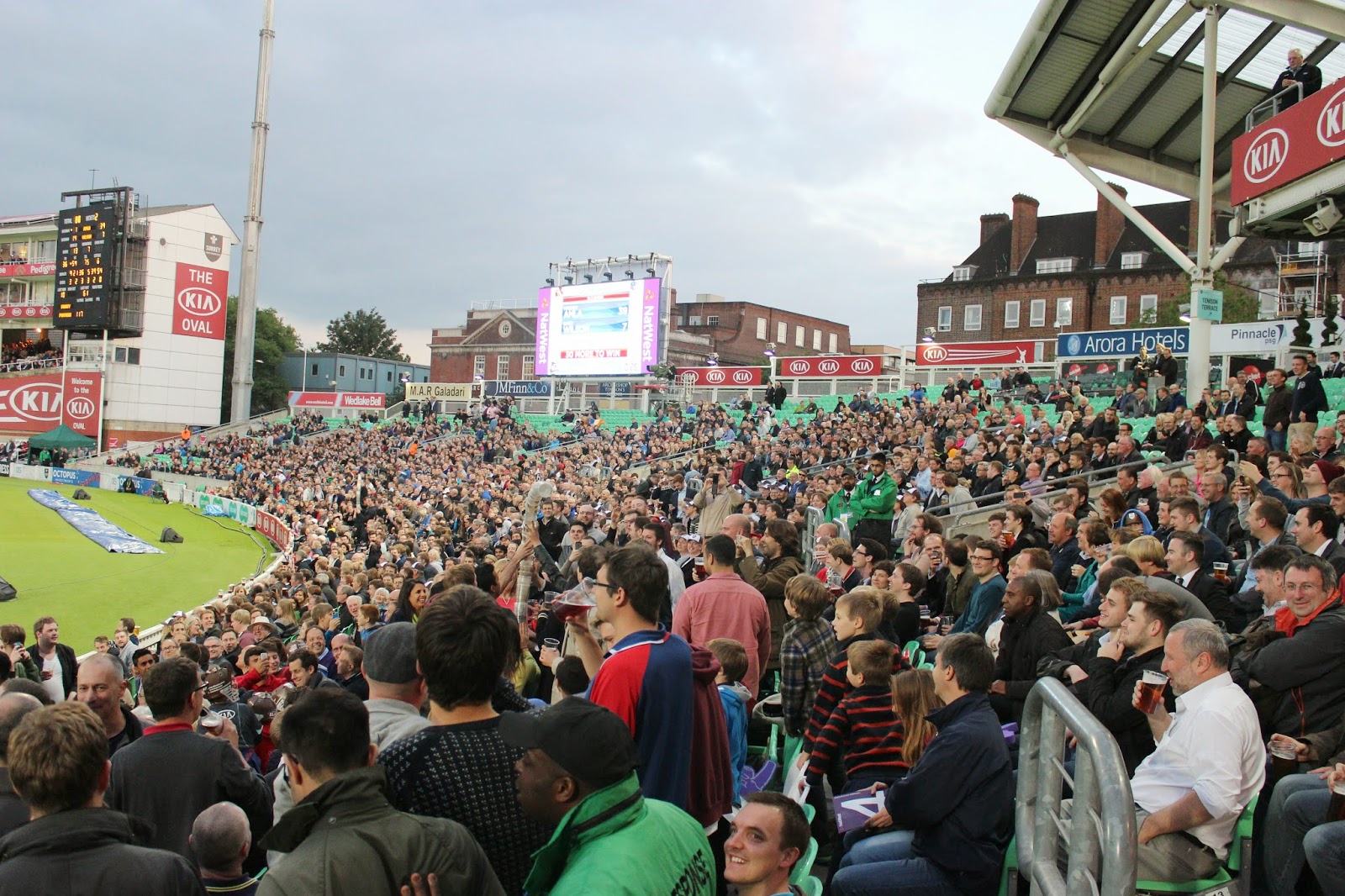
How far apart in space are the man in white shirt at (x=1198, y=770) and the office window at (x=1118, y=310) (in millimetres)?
47648

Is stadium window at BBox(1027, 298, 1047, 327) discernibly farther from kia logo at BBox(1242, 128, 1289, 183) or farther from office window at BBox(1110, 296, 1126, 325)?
kia logo at BBox(1242, 128, 1289, 183)

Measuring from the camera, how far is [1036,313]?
4978 cm

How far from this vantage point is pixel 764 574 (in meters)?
7.42

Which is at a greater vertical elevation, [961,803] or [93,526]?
[961,803]

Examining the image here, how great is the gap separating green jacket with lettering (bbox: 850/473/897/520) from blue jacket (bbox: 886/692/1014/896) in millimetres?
8402

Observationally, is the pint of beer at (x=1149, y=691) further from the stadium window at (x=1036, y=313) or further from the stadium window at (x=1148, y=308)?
the stadium window at (x=1036, y=313)

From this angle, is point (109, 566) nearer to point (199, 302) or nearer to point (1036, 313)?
point (199, 302)

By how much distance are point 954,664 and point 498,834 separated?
2181 millimetres

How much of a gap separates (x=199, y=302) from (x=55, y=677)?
5567cm

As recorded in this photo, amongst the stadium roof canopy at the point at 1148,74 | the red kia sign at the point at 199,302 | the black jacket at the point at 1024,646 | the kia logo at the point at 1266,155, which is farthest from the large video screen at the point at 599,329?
the black jacket at the point at 1024,646

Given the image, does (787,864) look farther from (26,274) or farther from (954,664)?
(26,274)

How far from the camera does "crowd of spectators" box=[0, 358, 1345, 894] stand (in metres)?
2.53

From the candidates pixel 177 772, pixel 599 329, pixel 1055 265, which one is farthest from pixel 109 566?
pixel 1055 265

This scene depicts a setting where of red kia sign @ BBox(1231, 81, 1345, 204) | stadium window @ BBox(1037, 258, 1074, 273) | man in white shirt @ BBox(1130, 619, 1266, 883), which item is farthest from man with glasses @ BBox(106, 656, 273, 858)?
stadium window @ BBox(1037, 258, 1074, 273)
